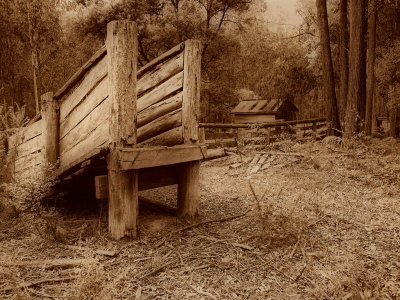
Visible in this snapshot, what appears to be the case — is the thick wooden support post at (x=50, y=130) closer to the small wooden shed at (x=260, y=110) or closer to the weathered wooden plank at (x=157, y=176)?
the weathered wooden plank at (x=157, y=176)

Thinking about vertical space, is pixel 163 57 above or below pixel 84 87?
above

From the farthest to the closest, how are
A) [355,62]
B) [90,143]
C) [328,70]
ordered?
[328,70] → [355,62] → [90,143]

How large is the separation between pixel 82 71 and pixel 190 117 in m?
1.51

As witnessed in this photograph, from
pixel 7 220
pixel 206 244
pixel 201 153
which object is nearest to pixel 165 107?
pixel 201 153

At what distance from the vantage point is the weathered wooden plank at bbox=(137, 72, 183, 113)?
4.28 meters

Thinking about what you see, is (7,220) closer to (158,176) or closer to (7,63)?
(158,176)

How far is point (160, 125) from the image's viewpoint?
4.41 m

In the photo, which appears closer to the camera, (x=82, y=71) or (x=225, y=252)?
(x=225, y=252)

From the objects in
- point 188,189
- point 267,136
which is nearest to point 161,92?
point 188,189

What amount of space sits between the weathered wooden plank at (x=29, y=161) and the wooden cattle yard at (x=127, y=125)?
0.10 ft

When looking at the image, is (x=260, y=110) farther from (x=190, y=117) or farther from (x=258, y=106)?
(x=190, y=117)

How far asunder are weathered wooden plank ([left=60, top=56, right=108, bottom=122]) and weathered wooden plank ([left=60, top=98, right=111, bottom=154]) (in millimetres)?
293

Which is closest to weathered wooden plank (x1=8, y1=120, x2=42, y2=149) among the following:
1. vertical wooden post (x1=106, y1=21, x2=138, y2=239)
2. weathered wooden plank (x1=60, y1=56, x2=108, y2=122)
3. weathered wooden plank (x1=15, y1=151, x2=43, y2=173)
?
weathered wooden plank (x1=15, y1=151, x2=43, y2=173)

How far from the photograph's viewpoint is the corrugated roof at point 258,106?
19938mm
